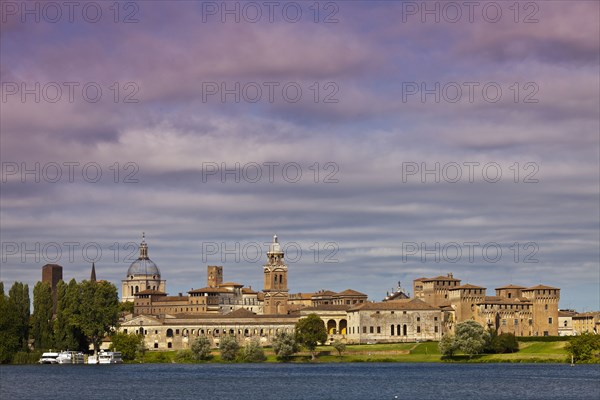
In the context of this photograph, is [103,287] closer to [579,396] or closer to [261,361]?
[261,361]

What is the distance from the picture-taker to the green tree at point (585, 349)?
113 meters

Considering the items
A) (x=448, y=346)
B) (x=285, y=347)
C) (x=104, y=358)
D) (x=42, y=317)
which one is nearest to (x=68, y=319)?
(x=42, y=317)

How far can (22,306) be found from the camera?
5027 inches

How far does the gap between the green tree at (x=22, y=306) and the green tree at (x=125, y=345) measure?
58.8 ft

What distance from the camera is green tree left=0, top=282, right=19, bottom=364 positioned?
121812mm

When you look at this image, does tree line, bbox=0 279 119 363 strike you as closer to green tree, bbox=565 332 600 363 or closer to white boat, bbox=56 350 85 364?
white boat, bbox=56 350 85 364

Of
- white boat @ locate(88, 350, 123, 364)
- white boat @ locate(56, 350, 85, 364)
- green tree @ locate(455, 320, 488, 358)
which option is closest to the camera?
green tree @ locate(455, 320, 488, 358)

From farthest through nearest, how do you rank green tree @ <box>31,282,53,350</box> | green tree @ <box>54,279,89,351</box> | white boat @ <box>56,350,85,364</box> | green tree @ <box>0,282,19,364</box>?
green tree @ <box>54,279,89,351</box>
green tree @ <box>31,282,53,350</box>
white boat @ <box>56,350,85,364</box>
green tree @ <box>0,282,19,364</box>

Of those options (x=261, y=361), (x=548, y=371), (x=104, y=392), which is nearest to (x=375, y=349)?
(x=261, y=361)

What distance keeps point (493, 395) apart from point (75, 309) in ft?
222

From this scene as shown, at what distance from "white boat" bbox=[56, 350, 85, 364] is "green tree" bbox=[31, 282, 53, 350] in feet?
8.91

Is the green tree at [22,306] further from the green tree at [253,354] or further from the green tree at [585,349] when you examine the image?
the green tree at [585,349]

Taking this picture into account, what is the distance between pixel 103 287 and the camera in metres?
138

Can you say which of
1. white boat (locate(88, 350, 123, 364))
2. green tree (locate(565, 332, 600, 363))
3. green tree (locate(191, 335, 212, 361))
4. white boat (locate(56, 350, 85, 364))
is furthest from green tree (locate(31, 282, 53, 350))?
green tree (locate(565, 332, 600, 363))
